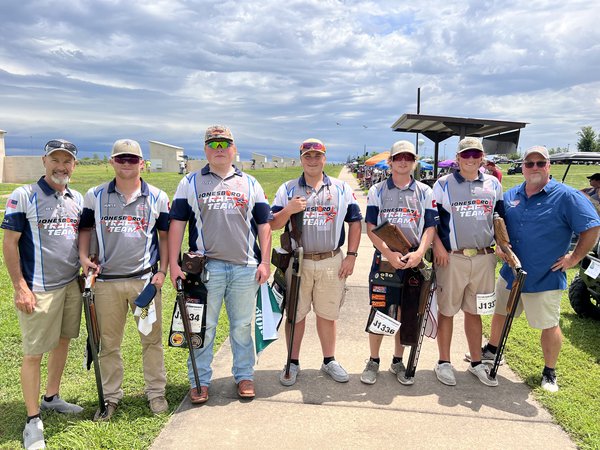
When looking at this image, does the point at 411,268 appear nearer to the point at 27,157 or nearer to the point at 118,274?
the point at 118,274

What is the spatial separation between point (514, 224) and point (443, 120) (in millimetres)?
6408

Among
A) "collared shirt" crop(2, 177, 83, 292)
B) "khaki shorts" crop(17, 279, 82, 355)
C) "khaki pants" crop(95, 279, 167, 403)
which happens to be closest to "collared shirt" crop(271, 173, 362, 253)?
"khaki pants" crop(95, 279, 167, 403)

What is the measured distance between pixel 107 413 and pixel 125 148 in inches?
77.4

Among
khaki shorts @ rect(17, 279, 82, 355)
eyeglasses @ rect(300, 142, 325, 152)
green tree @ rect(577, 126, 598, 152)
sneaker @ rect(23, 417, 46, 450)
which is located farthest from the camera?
green tree @ rect(577, 126, 598, 152)

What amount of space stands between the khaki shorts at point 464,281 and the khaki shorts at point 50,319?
302 centimetres

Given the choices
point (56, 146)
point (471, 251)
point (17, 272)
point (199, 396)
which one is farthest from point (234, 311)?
point (471, 251)

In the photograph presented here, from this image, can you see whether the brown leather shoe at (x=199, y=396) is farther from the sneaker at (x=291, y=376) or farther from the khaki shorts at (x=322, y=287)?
the khaki shorts at (x=322, y=287)

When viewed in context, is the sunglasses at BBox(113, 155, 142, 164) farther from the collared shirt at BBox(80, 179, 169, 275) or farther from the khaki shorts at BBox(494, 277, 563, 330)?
the khaki shorts at BBox(494, 277, 563, 330)

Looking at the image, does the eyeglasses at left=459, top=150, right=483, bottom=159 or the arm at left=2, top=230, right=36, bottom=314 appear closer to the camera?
the arm at left=2, top=230, right=36, bottom=314

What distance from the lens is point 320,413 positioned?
337cm

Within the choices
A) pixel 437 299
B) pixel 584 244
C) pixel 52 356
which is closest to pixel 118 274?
pixel 52 356

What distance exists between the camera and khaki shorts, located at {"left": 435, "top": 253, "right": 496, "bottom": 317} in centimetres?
386

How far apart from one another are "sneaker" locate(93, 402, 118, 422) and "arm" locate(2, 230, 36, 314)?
0.91m

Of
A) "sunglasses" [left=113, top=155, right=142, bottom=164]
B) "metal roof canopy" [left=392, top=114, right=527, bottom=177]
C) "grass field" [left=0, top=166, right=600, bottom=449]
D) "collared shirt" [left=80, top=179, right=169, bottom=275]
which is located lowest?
"grass field" [left=0, top=166, right=600, bottom=449]
